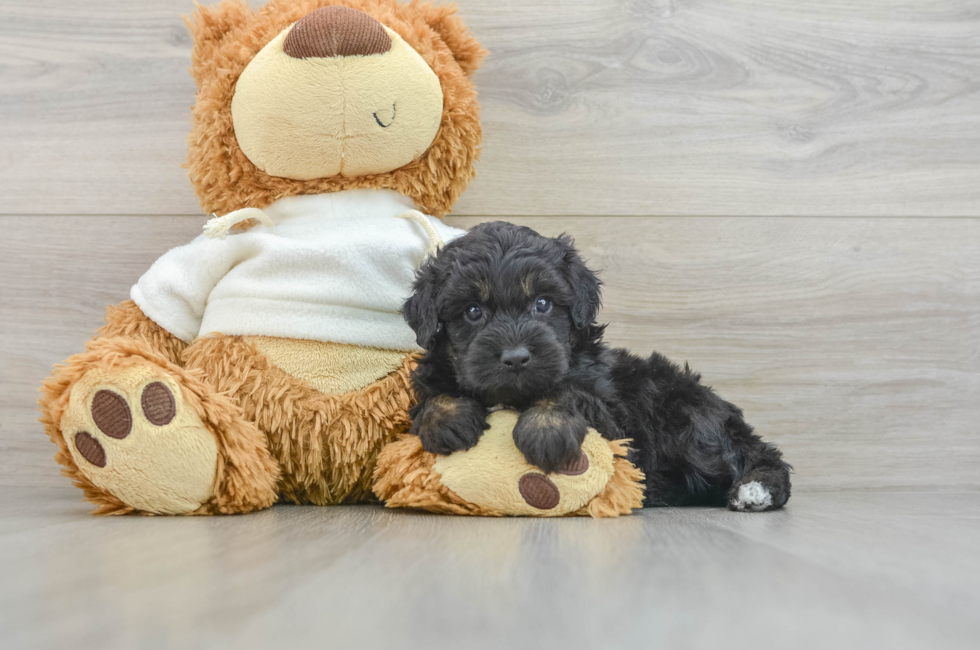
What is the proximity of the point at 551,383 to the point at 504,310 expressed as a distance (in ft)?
0.53

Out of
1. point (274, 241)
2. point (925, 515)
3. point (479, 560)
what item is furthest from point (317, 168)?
point (925, 515)

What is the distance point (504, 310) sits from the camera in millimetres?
1381

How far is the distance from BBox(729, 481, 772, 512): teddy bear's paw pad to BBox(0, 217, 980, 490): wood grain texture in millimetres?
588

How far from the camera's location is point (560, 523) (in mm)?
1258

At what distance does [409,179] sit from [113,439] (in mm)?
838

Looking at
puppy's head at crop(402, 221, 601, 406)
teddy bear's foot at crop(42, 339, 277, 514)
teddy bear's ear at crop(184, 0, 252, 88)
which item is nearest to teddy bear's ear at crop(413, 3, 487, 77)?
teddy bear's ear at crop(184, 0, 252, 88)

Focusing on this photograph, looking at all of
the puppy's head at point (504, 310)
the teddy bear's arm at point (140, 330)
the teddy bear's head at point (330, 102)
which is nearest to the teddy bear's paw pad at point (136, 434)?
the teddy bear's arm at point (140, 330)

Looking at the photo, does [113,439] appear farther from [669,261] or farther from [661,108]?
[661,108]

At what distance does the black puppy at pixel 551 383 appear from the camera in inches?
52.1

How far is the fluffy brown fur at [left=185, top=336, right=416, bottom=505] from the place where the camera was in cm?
155

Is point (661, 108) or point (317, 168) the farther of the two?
point (661, 108)

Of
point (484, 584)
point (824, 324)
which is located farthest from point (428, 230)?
point (824, 324)

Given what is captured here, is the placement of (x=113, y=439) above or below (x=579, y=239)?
below

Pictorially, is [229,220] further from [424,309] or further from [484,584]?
[484,584]
